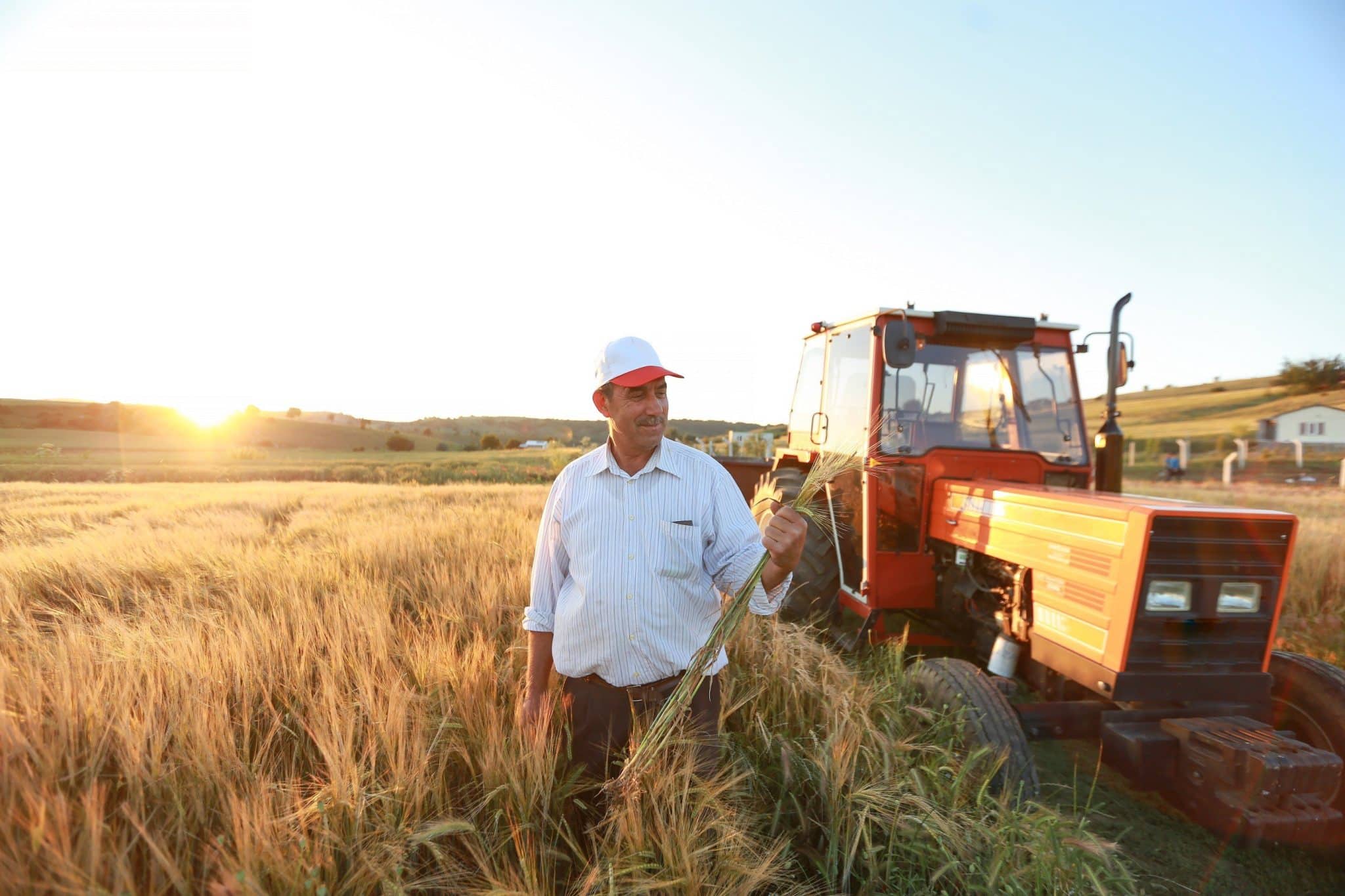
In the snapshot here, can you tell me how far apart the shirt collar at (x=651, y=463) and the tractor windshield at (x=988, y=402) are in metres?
2.59

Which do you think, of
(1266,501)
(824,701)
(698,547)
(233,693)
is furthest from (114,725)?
(1266,501)

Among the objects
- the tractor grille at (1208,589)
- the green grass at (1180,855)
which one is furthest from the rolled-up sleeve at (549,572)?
the tractor grille at (1208,589)

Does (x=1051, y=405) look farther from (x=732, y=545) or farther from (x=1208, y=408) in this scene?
(x=1208, y=408)

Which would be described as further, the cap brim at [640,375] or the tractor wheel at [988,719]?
the tractor wheel at [988,719]

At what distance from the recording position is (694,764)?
187 centimetres

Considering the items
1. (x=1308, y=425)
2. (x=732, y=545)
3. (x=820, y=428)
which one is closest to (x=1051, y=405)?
(x=820, y=428)

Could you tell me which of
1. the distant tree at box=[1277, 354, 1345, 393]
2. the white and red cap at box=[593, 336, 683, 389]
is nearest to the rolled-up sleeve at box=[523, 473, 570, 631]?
the white and red cap at box=[593, 336, 683, 389]

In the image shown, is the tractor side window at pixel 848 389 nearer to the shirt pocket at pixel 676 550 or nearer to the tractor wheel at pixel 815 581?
the tractor wheel at pixel 815 581

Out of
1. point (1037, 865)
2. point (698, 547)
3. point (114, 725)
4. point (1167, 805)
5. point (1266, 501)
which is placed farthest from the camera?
point (1266, 501)

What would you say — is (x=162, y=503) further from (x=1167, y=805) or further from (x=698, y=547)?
(x=1167, y=805)

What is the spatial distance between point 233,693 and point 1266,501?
16.2 metres

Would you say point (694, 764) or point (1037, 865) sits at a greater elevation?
point (694, 764)

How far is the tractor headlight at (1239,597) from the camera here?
2.79m

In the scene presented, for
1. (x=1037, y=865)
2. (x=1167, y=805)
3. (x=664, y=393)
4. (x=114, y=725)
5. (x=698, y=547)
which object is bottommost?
(x=1167, y=805)
